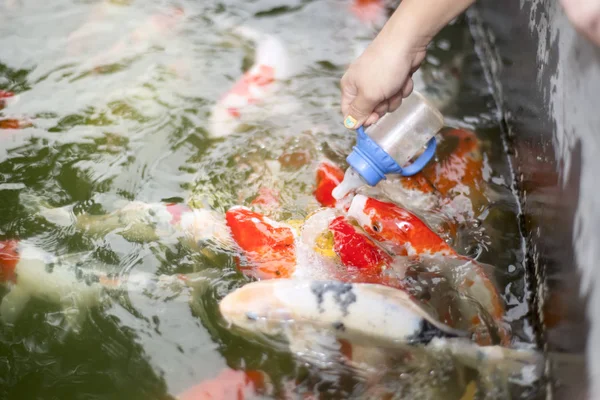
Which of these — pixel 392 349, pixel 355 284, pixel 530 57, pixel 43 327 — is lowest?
pixel 43 327

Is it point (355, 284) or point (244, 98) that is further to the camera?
point (244, 98)

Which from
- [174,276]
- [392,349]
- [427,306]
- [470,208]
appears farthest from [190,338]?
[470,208]

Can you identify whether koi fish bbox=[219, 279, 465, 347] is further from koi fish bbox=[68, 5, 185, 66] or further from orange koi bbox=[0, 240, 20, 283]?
koi fish bbox=[68, 5, 185, 66]

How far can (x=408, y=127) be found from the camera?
2.22 metres

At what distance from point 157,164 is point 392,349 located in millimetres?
1269

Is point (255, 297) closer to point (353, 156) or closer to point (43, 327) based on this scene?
point (353, 156)

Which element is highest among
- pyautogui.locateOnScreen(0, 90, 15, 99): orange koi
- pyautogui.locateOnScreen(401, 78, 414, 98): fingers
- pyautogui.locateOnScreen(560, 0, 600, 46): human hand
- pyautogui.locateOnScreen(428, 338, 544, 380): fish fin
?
pyautogui.locateOnScreen(560, 0, 600, 46): human hand

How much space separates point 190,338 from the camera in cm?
204

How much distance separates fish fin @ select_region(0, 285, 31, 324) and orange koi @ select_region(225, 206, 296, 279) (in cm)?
78

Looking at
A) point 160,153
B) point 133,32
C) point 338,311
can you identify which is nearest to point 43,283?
point 160,153

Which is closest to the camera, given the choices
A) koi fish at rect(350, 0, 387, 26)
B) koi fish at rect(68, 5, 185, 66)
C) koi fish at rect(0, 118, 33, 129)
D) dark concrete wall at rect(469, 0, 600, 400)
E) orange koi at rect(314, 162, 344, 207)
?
dark concrete wall at rect(469, 0, 600, 400)

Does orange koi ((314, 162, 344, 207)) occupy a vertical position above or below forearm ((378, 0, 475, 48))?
below

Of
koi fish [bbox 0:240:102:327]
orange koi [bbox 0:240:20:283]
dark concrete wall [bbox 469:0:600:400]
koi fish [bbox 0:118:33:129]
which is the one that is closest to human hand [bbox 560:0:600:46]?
dark concrete wall [bbox 469:0:600:400]

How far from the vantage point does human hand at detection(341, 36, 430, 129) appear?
1.76m
